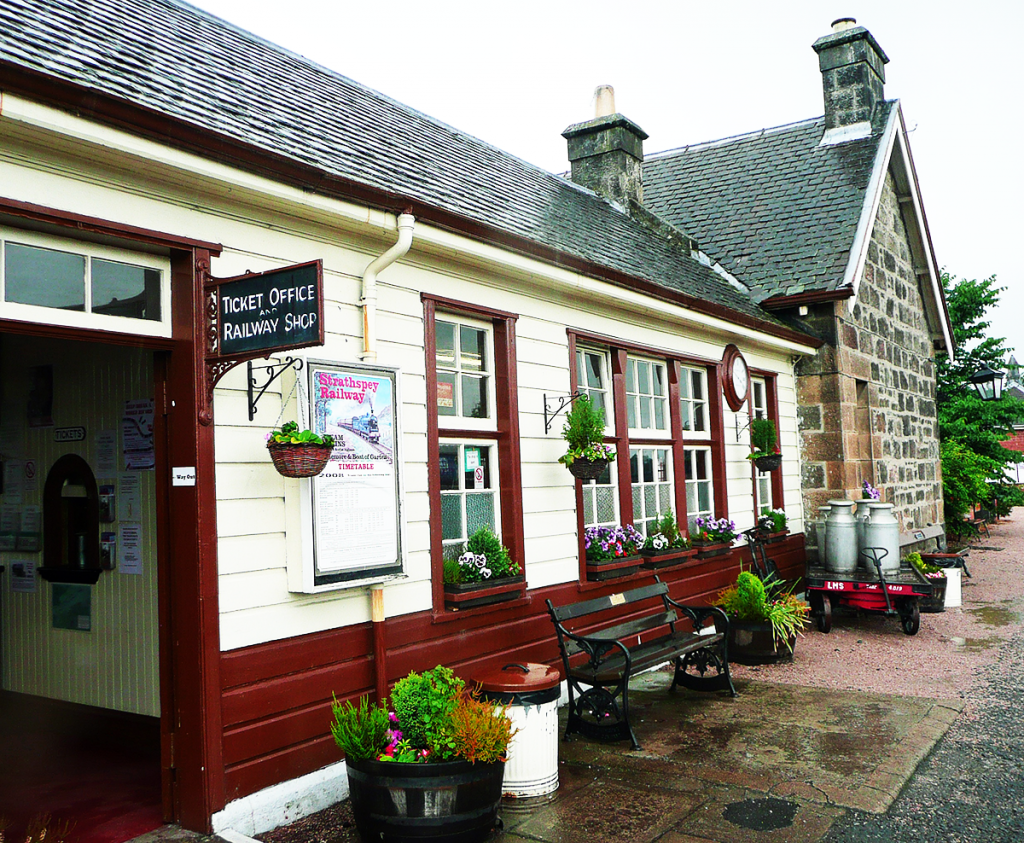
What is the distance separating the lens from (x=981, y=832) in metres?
4.30

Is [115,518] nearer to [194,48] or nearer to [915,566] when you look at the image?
[194,48]

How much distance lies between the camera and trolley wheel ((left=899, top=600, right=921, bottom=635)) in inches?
366

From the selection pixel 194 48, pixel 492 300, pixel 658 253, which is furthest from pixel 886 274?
pixel 194 48

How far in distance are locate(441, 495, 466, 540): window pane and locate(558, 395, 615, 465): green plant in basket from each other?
1.04 m

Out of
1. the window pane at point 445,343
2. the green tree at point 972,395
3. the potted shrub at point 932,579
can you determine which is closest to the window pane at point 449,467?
the window pane at point 445,343

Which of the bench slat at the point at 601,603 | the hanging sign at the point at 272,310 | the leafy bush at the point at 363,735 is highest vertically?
the hanging sign at the point at 272,310

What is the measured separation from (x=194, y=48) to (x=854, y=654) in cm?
765

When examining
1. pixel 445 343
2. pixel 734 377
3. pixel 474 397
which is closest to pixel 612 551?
pixel 474 397

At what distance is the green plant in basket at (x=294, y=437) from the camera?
4379mm

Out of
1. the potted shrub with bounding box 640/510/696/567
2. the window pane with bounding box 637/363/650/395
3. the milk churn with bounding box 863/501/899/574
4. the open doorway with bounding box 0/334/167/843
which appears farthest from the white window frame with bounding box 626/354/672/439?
the open doorway with bounding box 0/334/167/843

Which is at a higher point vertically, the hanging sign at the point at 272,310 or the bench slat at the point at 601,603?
the hanging sign at the point at 272,310

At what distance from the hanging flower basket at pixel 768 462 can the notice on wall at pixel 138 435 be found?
21.4 feet

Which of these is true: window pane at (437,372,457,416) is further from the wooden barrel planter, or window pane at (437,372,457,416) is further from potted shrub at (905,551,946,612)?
potted shrub at (905,551,946,612)

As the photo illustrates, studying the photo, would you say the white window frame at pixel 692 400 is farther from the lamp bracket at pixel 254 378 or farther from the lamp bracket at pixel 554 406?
the lamp bracket at pixel 254 378
